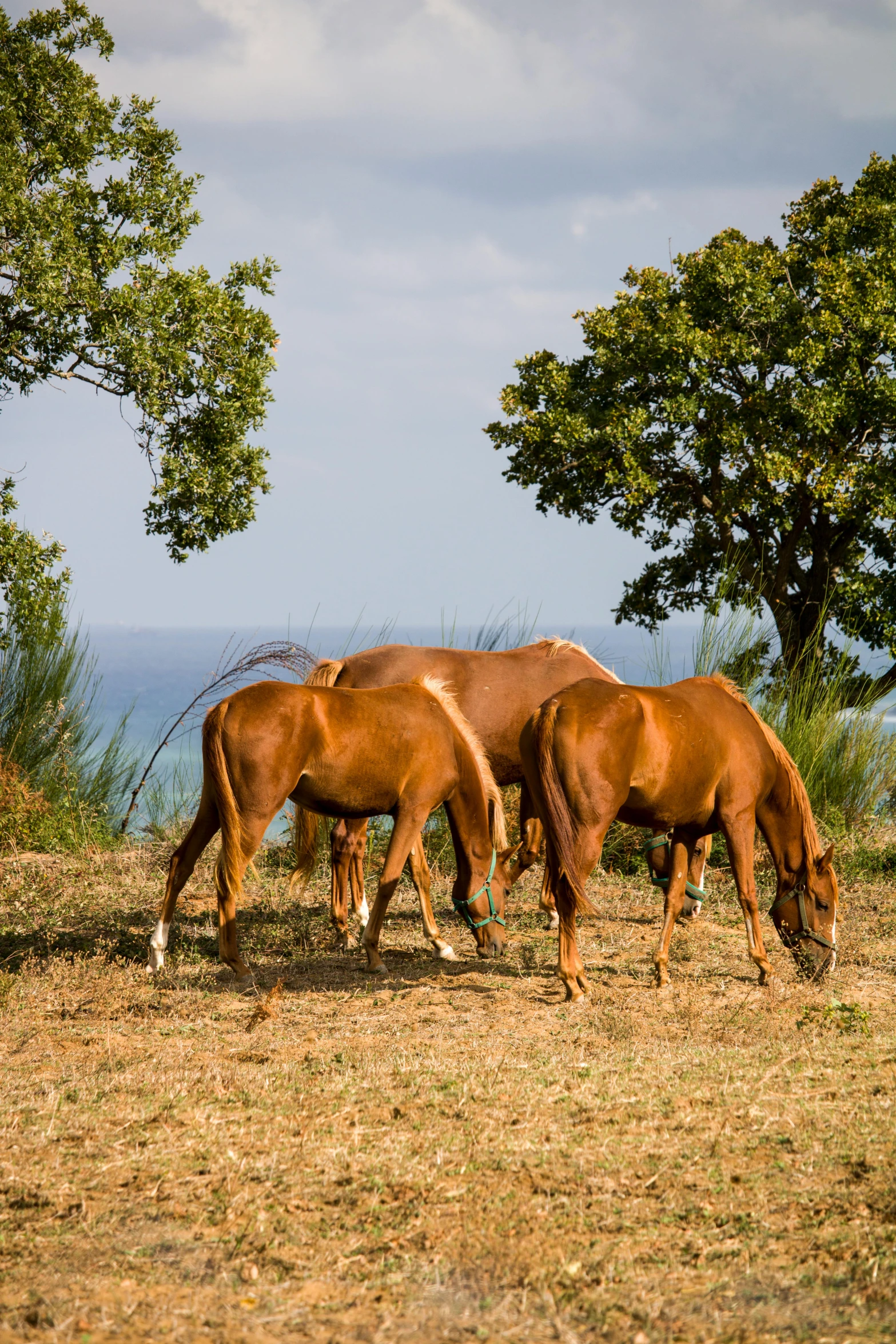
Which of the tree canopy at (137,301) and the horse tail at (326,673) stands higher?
the tree canopy at (137,301)

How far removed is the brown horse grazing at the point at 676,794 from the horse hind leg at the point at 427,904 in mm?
960

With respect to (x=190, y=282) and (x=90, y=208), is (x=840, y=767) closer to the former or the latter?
(x=190, y=282)

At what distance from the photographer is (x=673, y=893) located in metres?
6.41

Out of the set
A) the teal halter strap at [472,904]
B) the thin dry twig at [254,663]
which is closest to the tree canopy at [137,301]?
the thin dry twig at [254,663]

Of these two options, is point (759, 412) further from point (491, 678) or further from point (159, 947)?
point (159, 947)

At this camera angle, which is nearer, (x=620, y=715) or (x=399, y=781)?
(x=620, y=715)

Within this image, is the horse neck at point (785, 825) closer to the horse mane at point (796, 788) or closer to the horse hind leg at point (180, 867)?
the horse mane at point (796, 788)

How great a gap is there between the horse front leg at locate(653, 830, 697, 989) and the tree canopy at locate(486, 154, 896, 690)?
7517 mm

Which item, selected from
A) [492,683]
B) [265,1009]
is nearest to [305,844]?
[265,1009]

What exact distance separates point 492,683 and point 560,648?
2.28ft

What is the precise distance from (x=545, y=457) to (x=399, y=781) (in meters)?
9.53

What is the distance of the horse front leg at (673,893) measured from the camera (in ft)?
20.0

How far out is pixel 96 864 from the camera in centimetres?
922

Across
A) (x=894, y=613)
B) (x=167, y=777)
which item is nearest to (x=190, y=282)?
(x=167, y=777)
